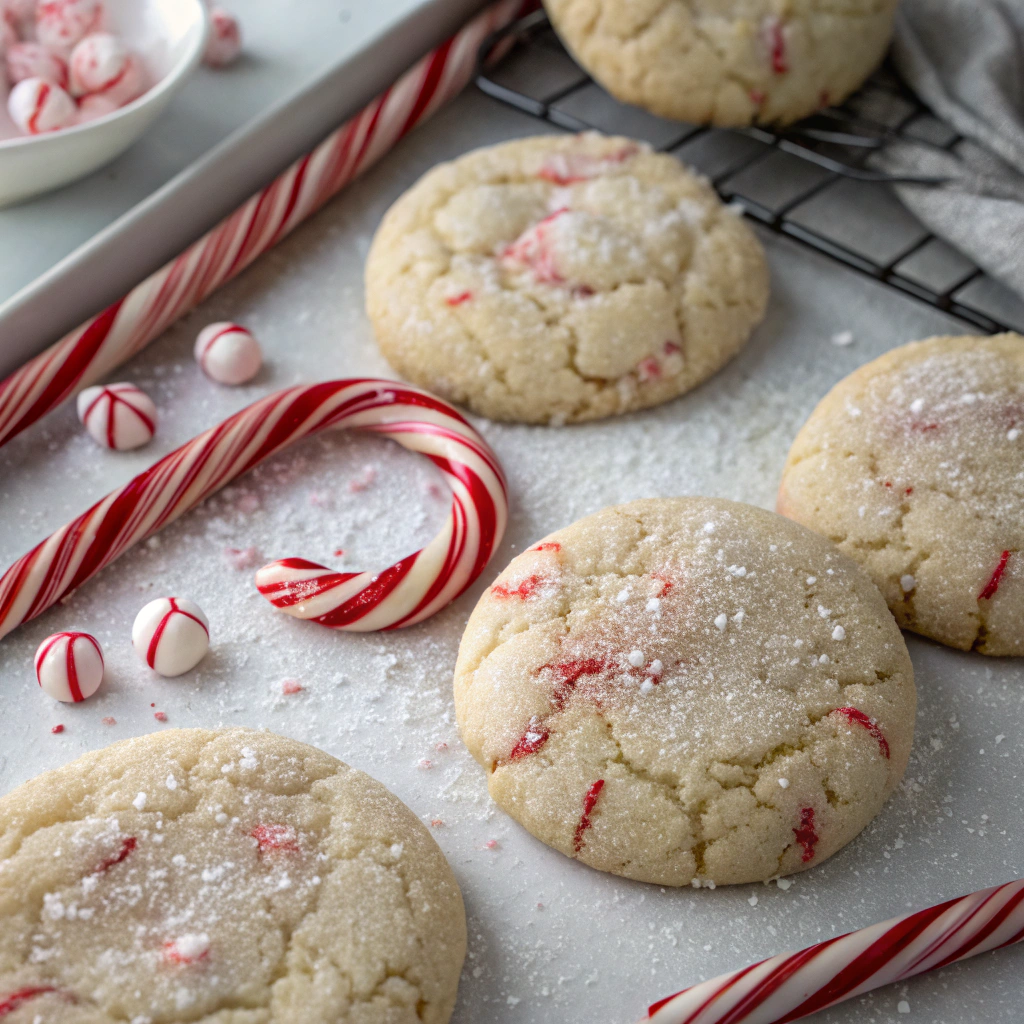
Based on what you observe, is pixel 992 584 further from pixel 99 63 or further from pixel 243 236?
pixel 99 63

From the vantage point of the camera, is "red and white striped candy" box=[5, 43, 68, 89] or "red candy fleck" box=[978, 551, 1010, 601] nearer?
"red candy fleck" box=[978, 551, 1010, 601]

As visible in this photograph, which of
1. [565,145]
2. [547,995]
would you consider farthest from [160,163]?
[547,995]

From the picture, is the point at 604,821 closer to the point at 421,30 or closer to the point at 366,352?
the point at 366,352

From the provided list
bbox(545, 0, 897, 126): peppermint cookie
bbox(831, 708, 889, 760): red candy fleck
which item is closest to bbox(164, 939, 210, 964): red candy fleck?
bbox(831, 708, 889, 760): red candy fleck

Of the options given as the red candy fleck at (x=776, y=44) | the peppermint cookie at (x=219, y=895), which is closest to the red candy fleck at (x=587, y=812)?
the peppermint cookie at (x=219, y=895)

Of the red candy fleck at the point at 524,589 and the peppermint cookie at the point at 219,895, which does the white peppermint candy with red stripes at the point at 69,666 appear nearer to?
the peppermint cookie at the point at 219,895

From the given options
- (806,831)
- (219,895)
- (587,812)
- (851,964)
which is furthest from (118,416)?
(851,964)

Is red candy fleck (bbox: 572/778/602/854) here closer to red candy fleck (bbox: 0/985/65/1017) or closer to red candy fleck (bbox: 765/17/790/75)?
red candy fleck (bbox: 0/985/65/1017)
